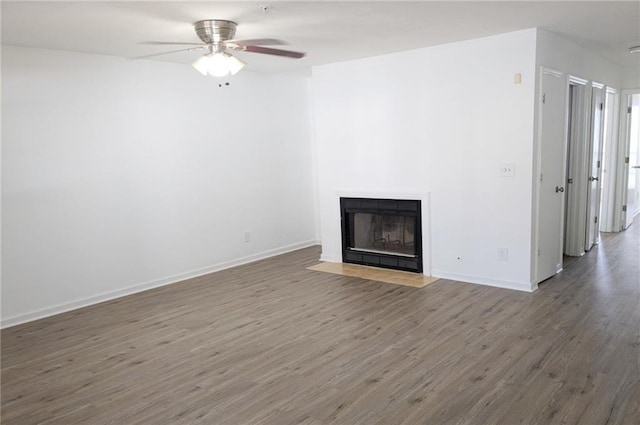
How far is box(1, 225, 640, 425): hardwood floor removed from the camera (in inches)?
107

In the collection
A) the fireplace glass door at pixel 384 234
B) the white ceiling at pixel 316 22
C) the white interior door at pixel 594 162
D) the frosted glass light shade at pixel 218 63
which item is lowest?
the fireplace glass door at pixel 384 234

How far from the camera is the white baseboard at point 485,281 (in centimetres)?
461

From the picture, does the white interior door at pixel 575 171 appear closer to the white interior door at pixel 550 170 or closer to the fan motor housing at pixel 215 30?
the white interior door at pixel 550 170

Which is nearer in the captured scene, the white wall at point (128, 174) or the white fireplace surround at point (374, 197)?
the white wall at point (128, 174)

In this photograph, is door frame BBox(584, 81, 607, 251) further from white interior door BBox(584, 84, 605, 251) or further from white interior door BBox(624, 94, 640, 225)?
white interior door BBox(624, 94, 640, 225)

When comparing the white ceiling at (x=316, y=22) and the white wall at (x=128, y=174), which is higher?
the white ceiling at (x=316, y=22)

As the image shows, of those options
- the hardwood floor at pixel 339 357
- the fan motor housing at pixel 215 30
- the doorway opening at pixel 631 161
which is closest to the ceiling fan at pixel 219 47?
the fan motor housing at pixel 215 30

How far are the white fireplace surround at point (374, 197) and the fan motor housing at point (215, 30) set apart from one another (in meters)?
2.62

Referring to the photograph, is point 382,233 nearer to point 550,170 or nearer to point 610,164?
point 550,170

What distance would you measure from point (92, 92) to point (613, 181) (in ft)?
23.4

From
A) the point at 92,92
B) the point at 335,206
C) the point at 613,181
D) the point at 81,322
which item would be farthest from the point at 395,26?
the point at 613,181

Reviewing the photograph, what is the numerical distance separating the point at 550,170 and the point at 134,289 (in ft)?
14.6

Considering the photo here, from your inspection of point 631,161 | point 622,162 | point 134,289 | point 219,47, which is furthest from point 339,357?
point 631,161

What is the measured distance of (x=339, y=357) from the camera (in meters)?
3.36
